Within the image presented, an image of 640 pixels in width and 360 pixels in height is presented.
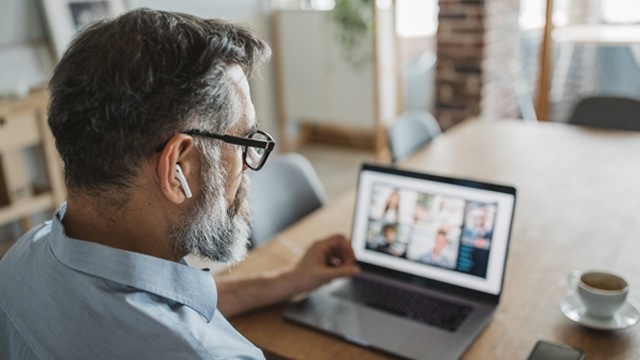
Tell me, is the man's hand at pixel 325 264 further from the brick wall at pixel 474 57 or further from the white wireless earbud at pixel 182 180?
the brick wall at pixel 474 57

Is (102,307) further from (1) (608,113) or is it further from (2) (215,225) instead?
(1) (608,113)

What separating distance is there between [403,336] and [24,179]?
249 cm

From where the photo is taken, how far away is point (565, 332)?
→ 1.22 meters

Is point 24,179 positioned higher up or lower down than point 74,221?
lower down

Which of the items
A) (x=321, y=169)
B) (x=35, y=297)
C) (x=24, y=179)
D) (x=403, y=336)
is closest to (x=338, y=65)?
(x=321, y=169)

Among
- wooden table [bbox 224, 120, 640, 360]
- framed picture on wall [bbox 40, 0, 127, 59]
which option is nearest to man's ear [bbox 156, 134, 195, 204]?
wooden table [bbox 224, 120, 640, 360]

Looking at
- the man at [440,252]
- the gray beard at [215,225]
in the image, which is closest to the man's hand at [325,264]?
the man at [440,252]

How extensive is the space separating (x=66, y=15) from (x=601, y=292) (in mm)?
2967

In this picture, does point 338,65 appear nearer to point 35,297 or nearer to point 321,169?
point 321,169

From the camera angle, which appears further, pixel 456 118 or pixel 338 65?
pixel 338 65

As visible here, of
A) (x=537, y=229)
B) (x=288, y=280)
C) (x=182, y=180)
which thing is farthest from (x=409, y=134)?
(x=182, y=180)

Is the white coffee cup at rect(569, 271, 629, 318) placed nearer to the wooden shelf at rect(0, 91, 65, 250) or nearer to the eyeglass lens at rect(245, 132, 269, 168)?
the eyeglass lens at rect(245, 132, 269, 168)

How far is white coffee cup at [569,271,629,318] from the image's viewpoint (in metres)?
1.20

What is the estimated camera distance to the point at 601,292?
120cm
